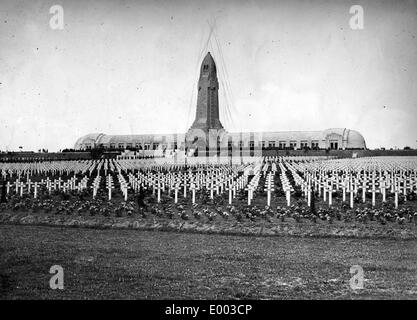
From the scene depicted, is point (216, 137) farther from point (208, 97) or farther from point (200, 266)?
point (200, 266)

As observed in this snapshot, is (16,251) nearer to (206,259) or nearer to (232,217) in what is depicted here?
(206,259)

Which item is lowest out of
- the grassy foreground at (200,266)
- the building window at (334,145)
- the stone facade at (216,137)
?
the grassy foreground at (200,266)

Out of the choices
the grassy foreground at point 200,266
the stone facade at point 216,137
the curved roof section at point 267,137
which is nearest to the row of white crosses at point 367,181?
the grassy foreground at point 200,266

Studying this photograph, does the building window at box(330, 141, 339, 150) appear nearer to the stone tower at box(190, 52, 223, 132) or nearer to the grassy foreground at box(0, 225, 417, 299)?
the stone tower at box(190, 52, 223, 132)

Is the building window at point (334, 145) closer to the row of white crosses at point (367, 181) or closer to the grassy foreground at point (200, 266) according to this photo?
the row of white crosses at point (367, 181)

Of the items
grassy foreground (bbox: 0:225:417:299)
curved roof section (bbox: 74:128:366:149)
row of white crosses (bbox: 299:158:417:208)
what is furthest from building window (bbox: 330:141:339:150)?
grassy foreground (bbox: 0:225:417:299)
